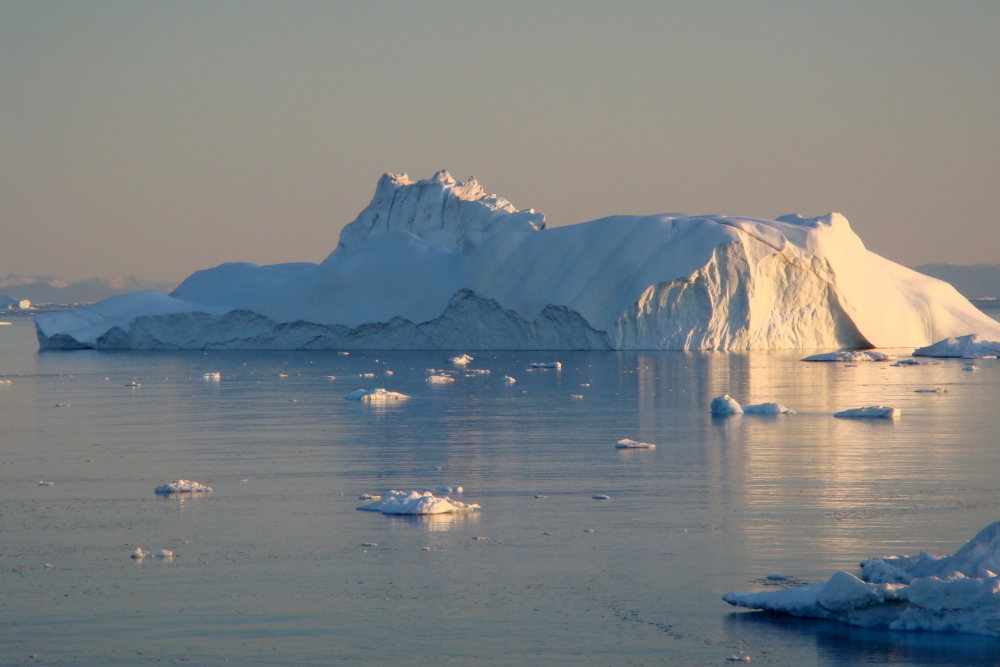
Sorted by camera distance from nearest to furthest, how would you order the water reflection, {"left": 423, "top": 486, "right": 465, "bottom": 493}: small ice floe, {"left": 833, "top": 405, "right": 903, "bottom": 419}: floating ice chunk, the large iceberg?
the water reflection
{"left": 423, "top": 486, "right": 465, "bottom": 493}: small ice floe
{"left": 833, "top": 405, "right": 903, "bottom": 419}: floating ice chunk
the large iceberg

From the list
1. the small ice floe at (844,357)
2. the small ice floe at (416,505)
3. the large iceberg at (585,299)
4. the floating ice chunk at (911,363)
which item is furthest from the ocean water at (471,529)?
the large iceberg at (585,299)

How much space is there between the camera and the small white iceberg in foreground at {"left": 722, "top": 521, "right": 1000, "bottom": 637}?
519cm

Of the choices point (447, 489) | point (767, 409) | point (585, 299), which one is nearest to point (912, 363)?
point (585, 299)

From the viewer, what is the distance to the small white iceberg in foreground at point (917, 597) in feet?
17.0

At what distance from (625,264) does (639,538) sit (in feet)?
86.4

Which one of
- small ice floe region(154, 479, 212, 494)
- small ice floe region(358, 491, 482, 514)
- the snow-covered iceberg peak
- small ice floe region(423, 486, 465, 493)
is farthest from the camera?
the snow-covered iceberg peak

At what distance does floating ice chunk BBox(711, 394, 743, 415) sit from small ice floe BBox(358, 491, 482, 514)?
755 cm

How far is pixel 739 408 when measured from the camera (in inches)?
603

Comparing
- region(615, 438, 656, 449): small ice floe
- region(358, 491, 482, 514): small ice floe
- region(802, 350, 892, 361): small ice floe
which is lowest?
region(358, 491, 482, 514): small ice floe

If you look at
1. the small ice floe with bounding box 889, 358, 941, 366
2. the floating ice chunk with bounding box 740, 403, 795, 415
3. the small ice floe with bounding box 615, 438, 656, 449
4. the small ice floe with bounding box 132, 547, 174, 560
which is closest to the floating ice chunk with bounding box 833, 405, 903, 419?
the floating ice chunk with bounding box 740, 403, 795, 415

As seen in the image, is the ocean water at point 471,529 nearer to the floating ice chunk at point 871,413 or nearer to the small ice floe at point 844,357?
the floating ice chunk at point 871,413

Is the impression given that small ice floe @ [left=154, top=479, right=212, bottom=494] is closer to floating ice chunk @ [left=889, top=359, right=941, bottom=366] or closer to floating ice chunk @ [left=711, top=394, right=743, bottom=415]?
floating ice chunk @ [left=711, top=394, right=743, bottom=415]

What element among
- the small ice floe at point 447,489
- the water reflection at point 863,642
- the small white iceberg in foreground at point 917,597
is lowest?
the water reflection at point 863,642

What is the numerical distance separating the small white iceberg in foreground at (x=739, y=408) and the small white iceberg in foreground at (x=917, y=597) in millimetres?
9395
